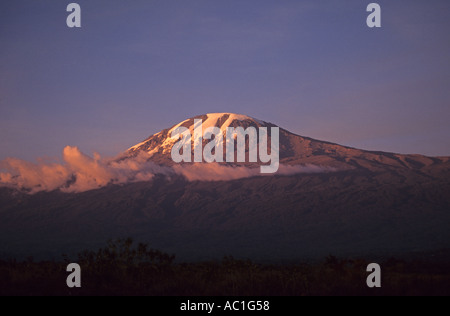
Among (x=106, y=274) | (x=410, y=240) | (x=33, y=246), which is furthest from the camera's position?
(x=33, y=246)

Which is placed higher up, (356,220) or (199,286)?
(356,220)

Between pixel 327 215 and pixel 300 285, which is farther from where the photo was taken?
pixel 327 215

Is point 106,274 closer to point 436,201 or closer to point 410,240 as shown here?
point 410,240

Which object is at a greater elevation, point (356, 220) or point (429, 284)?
point (356, 220)

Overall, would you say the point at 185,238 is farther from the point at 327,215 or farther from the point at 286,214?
the point at 327,215

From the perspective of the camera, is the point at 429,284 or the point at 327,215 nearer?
the point at 429,284

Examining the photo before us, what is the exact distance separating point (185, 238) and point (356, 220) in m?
61.2

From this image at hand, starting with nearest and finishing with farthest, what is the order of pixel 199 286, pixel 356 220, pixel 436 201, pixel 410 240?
pixel 199 286 → pixel 410 240 → pixel 356 220 → pixel 436 201

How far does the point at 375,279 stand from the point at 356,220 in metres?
169

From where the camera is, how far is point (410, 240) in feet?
473
